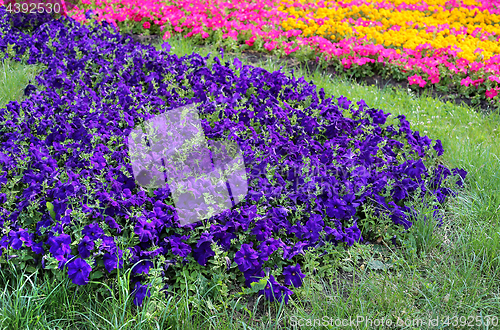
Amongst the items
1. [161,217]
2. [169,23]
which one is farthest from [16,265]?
[169,23]

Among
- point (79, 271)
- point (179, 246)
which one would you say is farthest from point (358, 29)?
point (79, 271)

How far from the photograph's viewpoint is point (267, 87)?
4.58 metres

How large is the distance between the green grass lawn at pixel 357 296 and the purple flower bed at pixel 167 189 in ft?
0.38

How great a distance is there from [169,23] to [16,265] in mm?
5083

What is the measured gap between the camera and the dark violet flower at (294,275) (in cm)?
256

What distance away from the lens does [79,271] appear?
2316 mm

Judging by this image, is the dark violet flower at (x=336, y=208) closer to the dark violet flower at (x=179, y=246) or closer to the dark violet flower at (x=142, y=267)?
the dark violet flower at (x=179, y=246)

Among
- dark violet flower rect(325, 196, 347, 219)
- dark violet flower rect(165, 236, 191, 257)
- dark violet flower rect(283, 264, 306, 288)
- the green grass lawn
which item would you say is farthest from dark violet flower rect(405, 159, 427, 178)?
dark violet flower rect(165, 236, 191, 257)

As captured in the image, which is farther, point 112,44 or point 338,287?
point 112,44

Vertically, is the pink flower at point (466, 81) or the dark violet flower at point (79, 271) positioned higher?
the dark violet flower at point (79, 271)

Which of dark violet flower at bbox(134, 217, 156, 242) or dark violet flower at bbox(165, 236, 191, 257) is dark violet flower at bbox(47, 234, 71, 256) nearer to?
dark violet flower at bbox(134, 217, 156, 242)

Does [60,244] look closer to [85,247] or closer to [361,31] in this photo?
[85,247]

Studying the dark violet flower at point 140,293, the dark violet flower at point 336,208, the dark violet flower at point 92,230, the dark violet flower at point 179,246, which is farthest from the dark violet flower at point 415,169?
the dark violet flower at point 92,230

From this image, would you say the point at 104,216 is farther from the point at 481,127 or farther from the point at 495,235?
the point at 481,127
